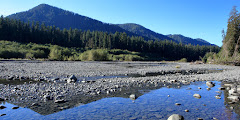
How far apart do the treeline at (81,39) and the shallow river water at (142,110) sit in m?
93.7

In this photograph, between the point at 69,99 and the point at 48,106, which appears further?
the point at 69,99

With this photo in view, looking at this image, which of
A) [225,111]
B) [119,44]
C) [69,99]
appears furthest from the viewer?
[119,44]

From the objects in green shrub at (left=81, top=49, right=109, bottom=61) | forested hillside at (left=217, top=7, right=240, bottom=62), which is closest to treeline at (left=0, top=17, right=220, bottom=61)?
green shrub at (left=81, top=49, right=109, bottom=61)

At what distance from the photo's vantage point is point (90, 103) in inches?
253

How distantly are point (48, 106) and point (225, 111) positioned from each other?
6.51 m

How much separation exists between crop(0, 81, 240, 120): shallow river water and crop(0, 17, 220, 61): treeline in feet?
307

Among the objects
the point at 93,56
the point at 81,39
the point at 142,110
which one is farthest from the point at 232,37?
the point at 81,39

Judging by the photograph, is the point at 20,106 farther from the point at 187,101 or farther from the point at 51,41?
the point at 51,41

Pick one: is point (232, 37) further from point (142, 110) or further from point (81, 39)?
point (81, 39)

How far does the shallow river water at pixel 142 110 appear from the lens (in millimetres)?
5074

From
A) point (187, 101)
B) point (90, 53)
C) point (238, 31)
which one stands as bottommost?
point (187, 101)

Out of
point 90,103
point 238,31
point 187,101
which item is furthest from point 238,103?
point 238,31

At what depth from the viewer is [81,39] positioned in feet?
358

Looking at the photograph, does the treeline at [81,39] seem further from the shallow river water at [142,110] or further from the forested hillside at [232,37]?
the shallow river water at [142,110]
